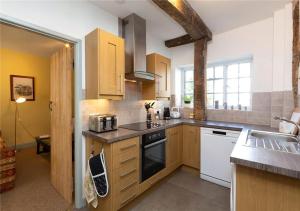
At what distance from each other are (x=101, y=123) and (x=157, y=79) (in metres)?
1.32

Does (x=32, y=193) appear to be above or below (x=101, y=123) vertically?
below

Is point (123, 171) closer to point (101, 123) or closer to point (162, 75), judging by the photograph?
point (101, 123)

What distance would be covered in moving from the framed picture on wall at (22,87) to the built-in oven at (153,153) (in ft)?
12.6

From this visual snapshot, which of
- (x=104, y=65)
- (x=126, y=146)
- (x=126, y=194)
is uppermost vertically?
(x=104, y=65)

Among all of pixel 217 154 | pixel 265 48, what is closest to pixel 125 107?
pixel 217 154

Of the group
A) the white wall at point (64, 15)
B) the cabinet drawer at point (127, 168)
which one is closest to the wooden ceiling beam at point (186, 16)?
the white wall at point (64, 15)

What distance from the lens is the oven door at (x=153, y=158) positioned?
2.04m

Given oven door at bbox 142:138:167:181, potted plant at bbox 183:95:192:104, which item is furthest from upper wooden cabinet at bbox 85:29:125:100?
potted plant at bbox 183:95:192:104

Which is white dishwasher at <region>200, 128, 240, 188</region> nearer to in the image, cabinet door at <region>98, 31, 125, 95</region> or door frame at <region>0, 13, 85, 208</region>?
cabinet door at <region>98, 31, 125, 95</region>

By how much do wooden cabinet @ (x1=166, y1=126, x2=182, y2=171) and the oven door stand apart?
0.12m

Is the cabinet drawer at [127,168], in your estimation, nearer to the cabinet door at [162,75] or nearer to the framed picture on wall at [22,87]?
the cabinet door at [162,75]

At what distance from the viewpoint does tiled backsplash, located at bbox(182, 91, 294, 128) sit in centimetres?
218

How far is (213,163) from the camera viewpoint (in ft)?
7.92

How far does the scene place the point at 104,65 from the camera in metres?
1.84
